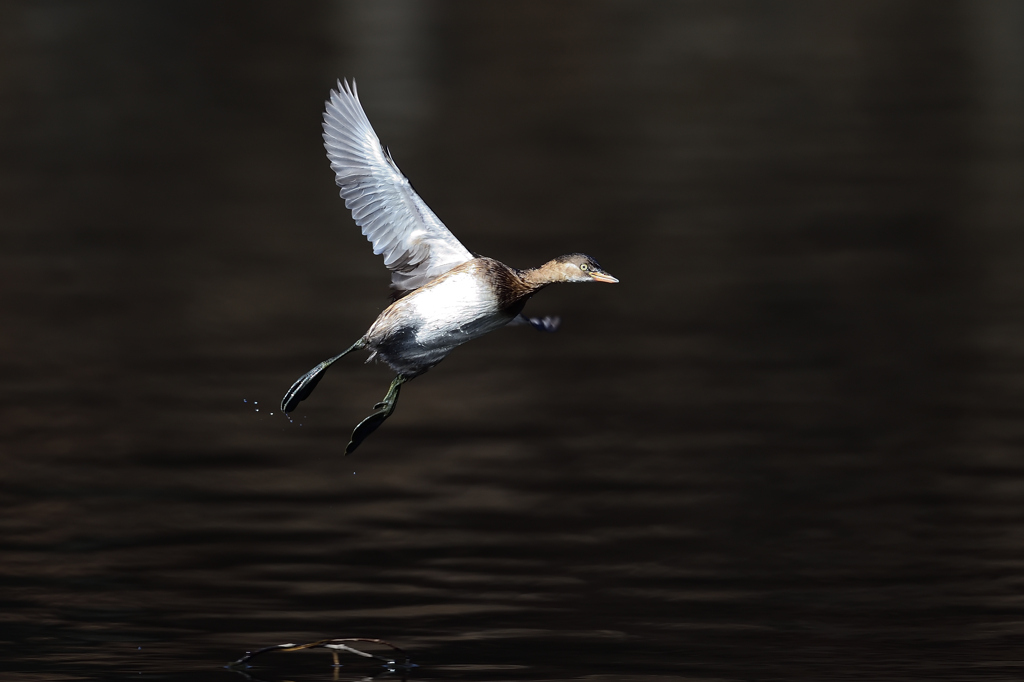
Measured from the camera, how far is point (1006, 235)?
2412 centimetres

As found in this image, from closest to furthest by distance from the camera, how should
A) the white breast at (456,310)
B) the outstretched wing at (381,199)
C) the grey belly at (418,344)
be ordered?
the white breast at (456,310) → the grey belly at (418,344) → the outstretched wing at (381,199)

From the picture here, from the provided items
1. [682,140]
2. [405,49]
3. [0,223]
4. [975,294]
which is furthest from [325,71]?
[975,294]

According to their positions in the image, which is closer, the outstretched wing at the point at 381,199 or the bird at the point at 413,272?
the bird at the point at 413,272

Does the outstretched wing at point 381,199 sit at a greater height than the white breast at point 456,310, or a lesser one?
greater

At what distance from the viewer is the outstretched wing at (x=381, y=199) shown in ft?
28.1

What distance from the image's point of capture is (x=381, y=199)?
866 cm

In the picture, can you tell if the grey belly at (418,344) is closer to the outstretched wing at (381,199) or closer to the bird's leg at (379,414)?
the bird's leg at (379,414)

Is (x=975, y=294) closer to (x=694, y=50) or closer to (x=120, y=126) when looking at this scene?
(x=120, y=126)

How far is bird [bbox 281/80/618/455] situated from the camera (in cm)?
840

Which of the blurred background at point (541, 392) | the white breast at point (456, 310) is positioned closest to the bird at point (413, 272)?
the white breast at point (456, 310)

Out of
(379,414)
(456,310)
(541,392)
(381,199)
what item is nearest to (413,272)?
(381,199)

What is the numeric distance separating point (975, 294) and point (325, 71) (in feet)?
64.3

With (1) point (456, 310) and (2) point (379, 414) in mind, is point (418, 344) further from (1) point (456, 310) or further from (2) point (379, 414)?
(2) point (379, 414)

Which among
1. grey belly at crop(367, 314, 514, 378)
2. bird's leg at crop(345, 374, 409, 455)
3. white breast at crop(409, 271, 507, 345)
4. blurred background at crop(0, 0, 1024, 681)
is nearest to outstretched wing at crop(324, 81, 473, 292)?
white breast at crop(409, 271, 507, 345)
